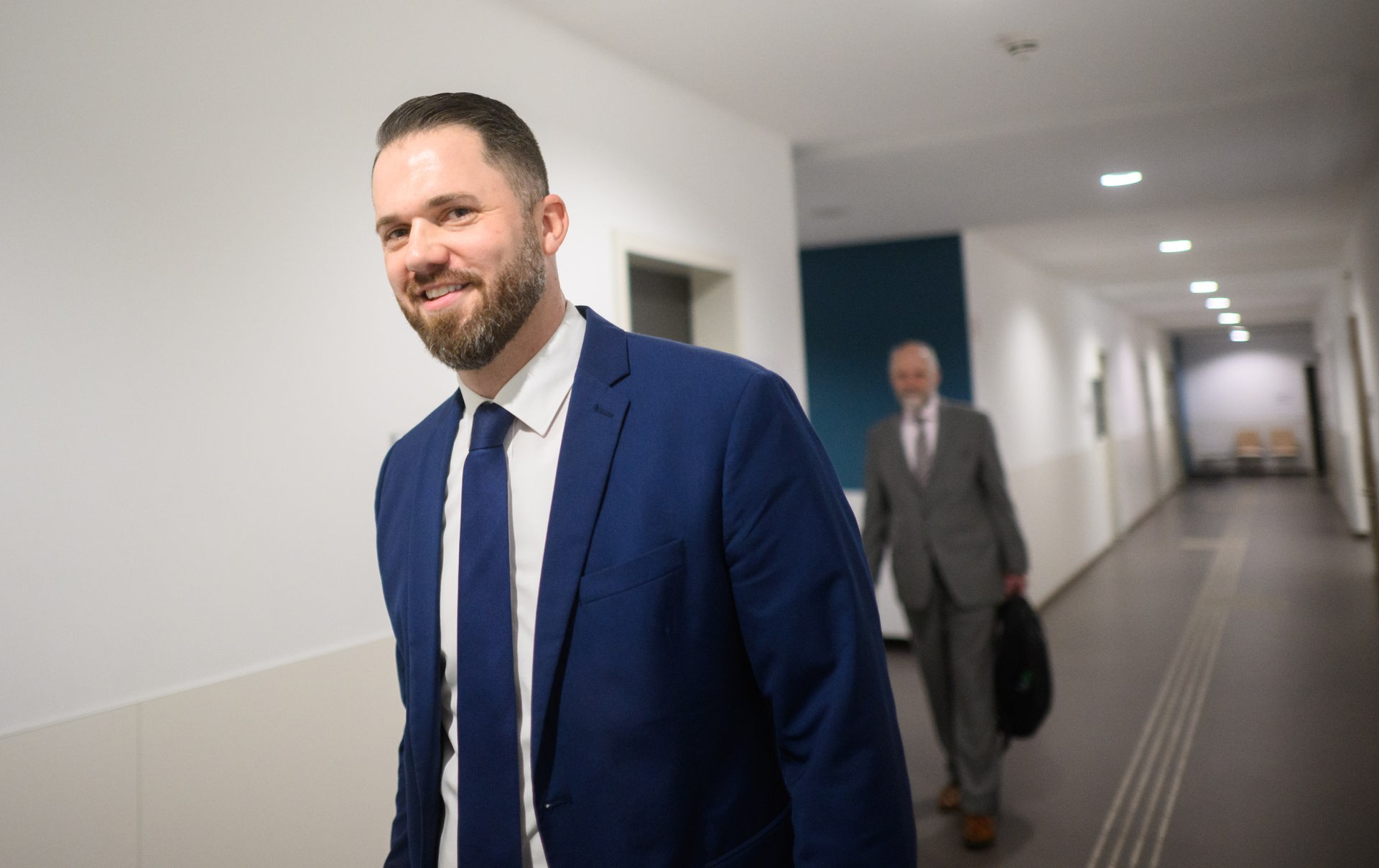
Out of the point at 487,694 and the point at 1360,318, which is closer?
the point at 487,694

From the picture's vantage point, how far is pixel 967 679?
3418mm

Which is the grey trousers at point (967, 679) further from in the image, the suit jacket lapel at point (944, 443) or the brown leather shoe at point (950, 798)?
the suit jacket lapel at point (944, 443)

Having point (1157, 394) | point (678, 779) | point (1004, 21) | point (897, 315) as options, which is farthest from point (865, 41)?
point (1157, 394)

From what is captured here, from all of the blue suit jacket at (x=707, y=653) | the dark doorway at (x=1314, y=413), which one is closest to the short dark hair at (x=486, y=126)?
the blue suit jacket at (x=707, y=653)

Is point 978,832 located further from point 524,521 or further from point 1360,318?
point 1360,318

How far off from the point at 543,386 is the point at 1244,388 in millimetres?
22275

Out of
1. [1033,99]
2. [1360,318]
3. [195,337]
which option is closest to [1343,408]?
[1360,318]

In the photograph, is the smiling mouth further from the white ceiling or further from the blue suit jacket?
the white ceiling

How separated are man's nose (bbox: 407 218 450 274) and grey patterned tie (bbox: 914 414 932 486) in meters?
2.75

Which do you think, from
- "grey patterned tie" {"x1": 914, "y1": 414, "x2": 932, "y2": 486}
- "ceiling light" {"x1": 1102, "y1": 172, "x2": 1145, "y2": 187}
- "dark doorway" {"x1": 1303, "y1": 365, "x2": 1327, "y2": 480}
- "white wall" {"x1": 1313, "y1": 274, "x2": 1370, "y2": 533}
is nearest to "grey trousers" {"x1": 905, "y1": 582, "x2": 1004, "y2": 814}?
"grey patterned tie" {"x1": 914, "y1": 414, "x2": 932, "y2": 486}

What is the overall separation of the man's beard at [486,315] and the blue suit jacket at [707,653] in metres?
0.16

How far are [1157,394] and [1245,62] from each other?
15.0 meters

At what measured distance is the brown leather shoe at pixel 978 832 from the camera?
3.35 meters

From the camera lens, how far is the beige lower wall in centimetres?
179
